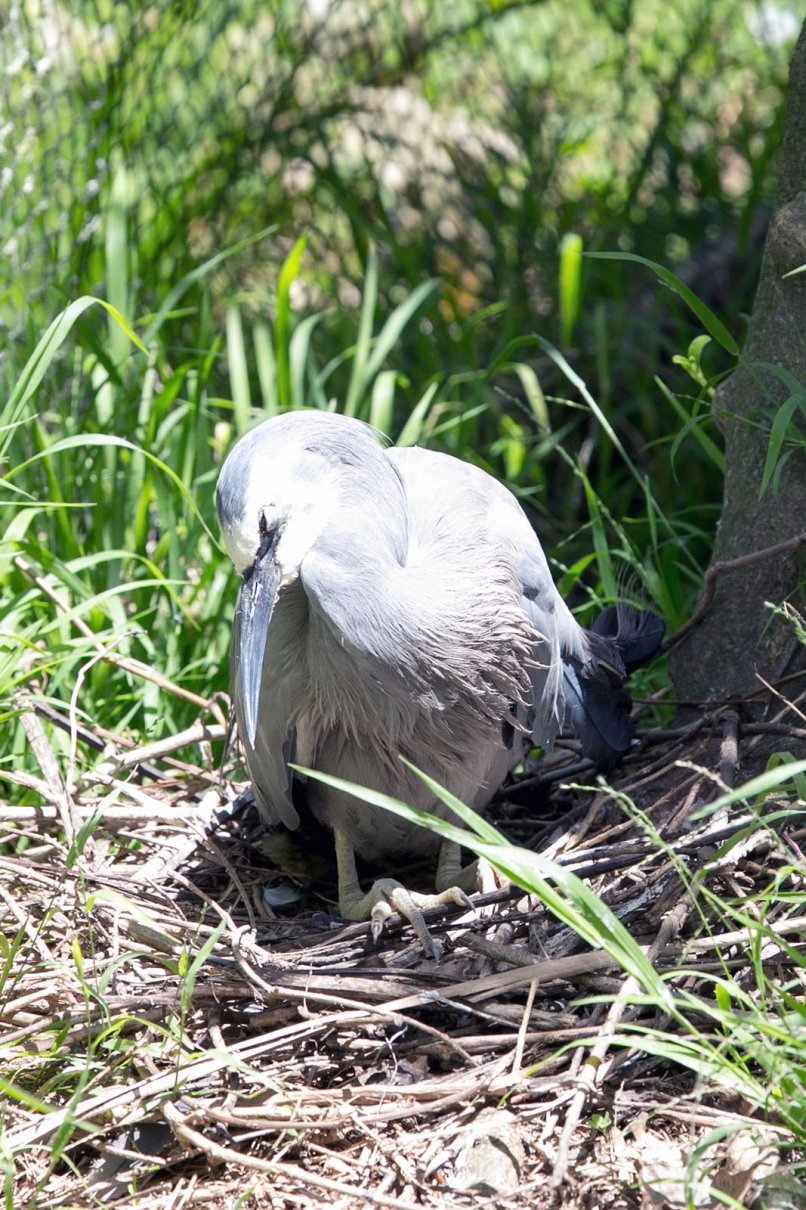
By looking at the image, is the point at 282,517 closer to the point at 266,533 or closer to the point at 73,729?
the point at 266,533

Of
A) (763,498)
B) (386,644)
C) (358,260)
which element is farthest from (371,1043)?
(358,260)

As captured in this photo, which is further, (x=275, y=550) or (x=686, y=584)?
(x=686, y=584)

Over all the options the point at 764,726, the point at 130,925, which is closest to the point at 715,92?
the point at 764,726

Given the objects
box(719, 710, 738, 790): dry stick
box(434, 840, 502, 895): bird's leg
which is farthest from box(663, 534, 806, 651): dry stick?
box(434, 840, 502, 895): bird's leg

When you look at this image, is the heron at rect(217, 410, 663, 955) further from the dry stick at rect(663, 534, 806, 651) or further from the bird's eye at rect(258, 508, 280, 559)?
the dry stick at rect(663, 534, 806, 651)

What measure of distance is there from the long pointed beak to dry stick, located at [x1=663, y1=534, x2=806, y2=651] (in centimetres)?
105

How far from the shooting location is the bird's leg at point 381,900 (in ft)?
7.90

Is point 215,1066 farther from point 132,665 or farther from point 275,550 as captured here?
point 132,665

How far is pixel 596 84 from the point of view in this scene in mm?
5281

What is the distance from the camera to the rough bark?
2.76 metres

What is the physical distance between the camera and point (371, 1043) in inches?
83.5

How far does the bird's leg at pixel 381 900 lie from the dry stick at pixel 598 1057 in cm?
43

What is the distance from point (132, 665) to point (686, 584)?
1.78 meters

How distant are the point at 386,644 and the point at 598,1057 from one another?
2.52ft
